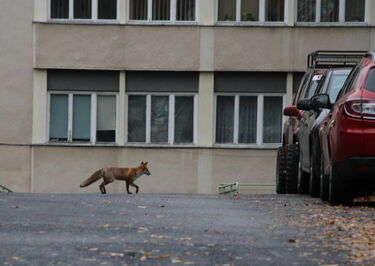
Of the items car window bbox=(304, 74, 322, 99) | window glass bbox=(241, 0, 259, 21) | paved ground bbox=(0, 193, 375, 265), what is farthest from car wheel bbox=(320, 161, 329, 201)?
window glass bbox=(241, 0, 259, 21)

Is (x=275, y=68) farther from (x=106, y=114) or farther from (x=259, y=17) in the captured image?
(x=106, y=114)

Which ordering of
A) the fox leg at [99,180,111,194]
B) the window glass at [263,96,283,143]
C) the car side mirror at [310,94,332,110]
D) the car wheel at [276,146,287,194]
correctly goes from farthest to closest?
the window glass at [263,96,283,143], the fox leg at [99,180,111,194], the car wheel at [276,146,287,194], the car side mirror at [310,94,332,110]

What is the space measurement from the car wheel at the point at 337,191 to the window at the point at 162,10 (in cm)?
2348

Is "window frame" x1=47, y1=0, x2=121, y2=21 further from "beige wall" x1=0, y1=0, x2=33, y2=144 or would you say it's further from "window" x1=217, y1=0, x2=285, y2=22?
"window" x1=217, y1=0, x2=285, y2=22

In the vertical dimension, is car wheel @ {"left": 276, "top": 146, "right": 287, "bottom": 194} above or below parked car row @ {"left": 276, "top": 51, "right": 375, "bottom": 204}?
below

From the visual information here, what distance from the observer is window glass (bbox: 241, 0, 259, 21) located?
38562mm

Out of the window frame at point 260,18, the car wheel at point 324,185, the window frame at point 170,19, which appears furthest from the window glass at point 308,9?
the car wheel at point 324,185

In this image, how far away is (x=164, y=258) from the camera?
8.83 m

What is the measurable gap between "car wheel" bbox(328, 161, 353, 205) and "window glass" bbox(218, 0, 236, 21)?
76.6 feet

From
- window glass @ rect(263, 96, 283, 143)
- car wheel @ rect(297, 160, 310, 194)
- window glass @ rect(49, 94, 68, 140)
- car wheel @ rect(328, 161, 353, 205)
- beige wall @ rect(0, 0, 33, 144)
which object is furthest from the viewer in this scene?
window glass @ rect(263, 96, 283, 143)

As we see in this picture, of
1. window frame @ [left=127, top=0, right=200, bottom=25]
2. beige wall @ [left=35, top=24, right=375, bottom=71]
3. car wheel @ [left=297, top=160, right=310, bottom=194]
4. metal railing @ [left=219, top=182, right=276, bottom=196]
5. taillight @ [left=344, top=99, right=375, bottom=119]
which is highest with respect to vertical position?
window frame @ [left=127, top=0, right=200, bottom=25]

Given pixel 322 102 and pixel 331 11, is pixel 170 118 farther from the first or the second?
pixel 322 102

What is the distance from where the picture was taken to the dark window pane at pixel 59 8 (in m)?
38.6

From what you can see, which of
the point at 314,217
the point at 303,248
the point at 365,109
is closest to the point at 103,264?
the point at 303,248
